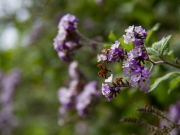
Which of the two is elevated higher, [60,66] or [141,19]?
[60,66]

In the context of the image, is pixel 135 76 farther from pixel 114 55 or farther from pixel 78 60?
pixel 78 60

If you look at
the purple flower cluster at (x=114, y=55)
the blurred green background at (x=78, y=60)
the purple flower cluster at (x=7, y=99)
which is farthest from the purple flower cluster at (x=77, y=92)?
the purple flower cluster at (x=7, y=99)

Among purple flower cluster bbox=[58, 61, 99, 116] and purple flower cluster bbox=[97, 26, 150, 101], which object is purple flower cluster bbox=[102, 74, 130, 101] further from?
purple flower cluster bbox=[58, 61, 99, 116]

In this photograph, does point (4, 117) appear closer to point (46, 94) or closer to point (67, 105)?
point (46, 94)

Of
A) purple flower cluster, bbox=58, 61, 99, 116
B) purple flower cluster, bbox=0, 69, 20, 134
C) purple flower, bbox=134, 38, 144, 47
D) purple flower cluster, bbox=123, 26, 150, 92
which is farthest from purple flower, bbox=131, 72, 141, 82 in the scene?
purple flower cluster, bbox=0, 69, 20, 134

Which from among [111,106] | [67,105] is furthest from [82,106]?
[111,106]

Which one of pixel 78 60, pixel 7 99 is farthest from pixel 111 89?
pixel 7 99

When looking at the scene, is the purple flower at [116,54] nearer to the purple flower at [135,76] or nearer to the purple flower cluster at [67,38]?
the purple flower at [135,76]
